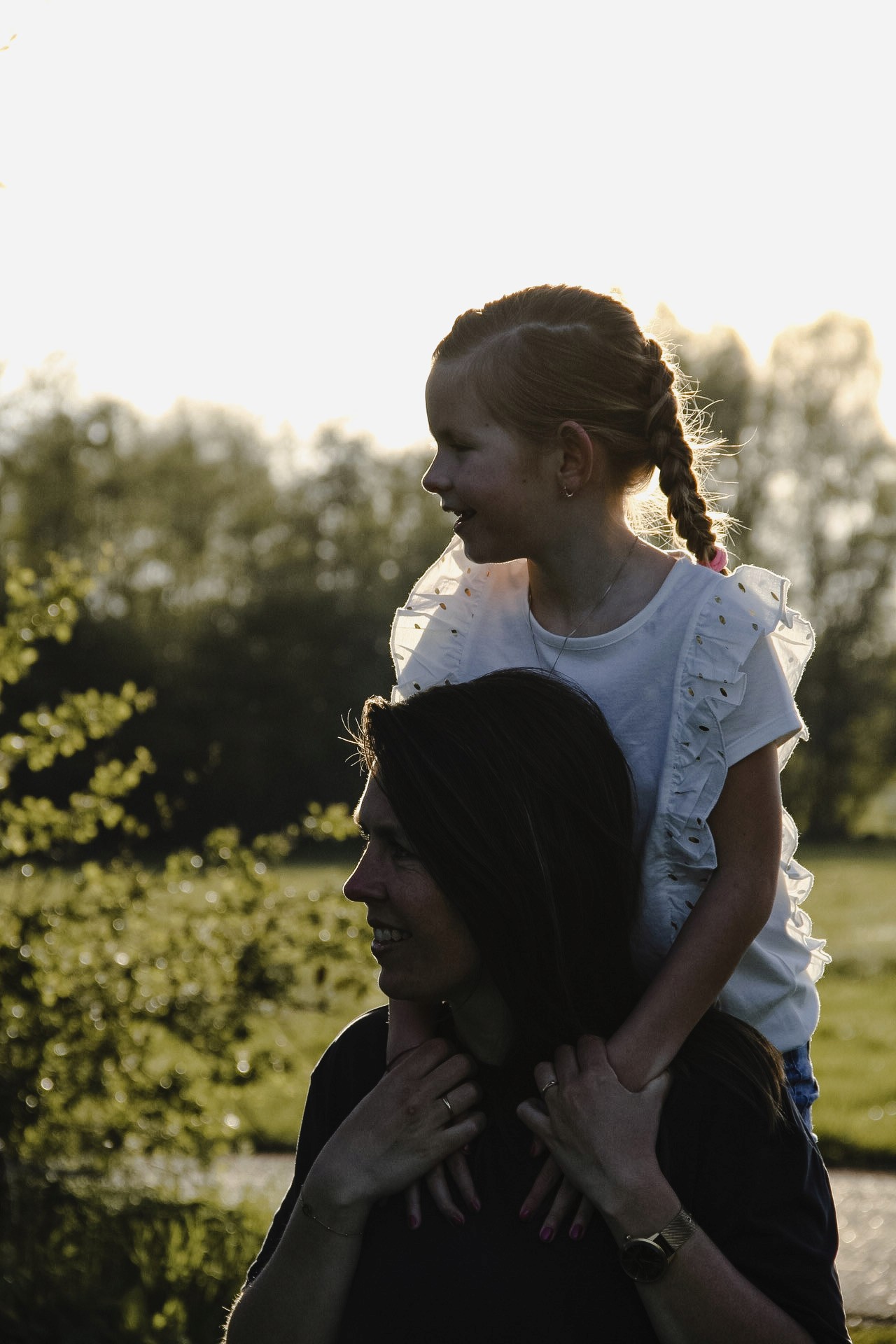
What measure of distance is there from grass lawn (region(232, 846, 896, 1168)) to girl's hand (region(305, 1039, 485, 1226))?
8.20ft

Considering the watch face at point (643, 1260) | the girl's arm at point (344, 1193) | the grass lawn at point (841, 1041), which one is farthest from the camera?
the grass lawn at point (841, 1041)

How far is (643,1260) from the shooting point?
1888 millimetres

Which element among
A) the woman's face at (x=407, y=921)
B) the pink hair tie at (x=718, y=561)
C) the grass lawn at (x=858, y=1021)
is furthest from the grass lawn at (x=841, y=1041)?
the woman's face at (x=407, y=921)

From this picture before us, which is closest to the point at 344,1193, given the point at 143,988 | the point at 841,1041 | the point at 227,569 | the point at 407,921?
the point at 407,921

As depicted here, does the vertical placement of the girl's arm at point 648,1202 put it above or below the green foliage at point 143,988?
above

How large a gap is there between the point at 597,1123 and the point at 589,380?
4.35 ft

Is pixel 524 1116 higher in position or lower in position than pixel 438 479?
lower

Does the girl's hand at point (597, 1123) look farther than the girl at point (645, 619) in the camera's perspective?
No

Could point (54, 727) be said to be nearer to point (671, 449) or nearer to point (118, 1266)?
point (118, 1266)

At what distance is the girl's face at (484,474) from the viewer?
2.60m

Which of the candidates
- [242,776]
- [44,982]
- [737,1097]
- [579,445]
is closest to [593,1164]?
[737,1097]

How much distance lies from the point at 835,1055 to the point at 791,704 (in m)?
8.07

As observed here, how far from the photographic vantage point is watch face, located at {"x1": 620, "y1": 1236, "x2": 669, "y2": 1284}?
6.16 feet

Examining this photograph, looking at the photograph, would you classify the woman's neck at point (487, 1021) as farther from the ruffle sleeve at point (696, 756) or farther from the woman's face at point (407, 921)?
the ruffle sleeve at point (696, 756)
